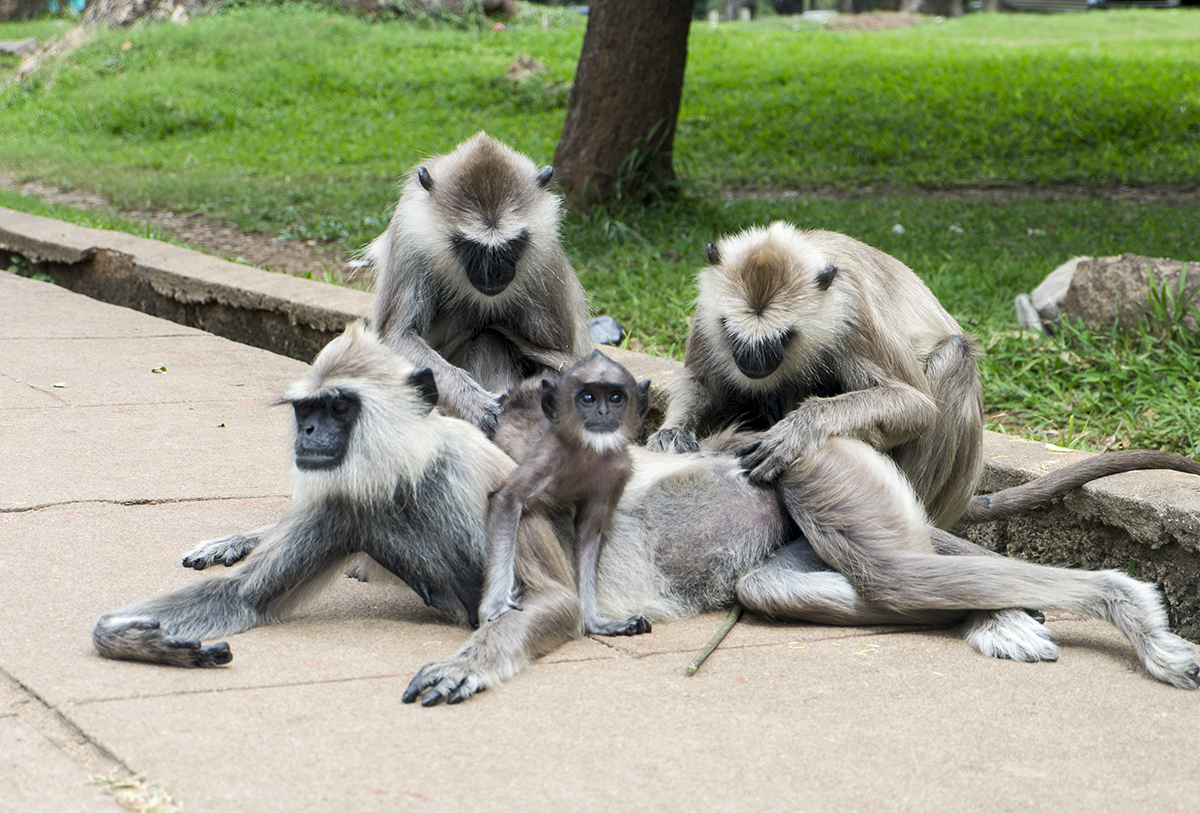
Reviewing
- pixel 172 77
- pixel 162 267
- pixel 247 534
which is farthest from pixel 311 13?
pixel 247 534

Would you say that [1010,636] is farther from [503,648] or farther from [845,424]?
[503,648]

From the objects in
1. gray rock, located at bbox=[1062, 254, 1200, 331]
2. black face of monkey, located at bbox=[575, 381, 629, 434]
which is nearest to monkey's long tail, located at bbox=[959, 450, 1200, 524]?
black face of monkey, located at bbox=[575, 381, 629, 434]

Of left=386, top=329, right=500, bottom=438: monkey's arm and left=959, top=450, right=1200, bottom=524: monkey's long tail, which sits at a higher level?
left=386, top=329, right=500, bottom=438: monkey's arm

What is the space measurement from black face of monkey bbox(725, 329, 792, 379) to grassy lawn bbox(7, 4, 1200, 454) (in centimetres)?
183

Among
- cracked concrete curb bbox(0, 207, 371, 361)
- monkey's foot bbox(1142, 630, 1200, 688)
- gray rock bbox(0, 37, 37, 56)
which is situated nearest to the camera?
monkey's foot bbox(1142, 630, 1200, 688)

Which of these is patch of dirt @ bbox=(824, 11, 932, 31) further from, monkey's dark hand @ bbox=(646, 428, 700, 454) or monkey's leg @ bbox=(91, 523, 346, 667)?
monkey's leg @ bbox=(91, 523, 346, 667)

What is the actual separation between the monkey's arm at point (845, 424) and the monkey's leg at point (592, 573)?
0.48 meters

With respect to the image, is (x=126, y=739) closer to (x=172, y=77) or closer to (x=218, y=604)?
(x=218, y=604)

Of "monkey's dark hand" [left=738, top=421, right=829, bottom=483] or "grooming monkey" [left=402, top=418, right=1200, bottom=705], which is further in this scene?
"monkey's dark hand" [left=738, top=421, right=829, bottom=483]

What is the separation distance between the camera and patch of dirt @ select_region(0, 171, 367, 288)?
27.7 ft

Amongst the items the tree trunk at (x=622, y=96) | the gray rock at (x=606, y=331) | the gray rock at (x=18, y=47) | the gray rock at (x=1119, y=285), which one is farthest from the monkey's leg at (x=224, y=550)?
the gray rock at (x=18, y=47)

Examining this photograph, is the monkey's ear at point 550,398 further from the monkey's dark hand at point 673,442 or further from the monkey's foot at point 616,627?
the monkey's dark hand at point 673,442

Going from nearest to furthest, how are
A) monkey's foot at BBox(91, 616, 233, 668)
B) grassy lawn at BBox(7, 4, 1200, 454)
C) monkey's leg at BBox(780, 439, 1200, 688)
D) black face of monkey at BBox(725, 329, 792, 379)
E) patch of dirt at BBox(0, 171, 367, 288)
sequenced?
1. monkey's foot at BBox(91, 616, 233, 668)
2. monkey's leg at BBox(780, 439, 1200, 688)
3. black face of monkey at BBox(725, 329, 792, 379)
4. grassy lawn at BBox(7, 4, 1200, 454)
5. patch of dirt at BBox(0, 171, 367, 288)

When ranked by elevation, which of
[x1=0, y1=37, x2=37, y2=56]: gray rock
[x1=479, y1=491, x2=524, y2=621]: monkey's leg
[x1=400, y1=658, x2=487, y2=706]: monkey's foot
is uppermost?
[x1=0, y1=37, x2=37, y2=56]: gray rock
